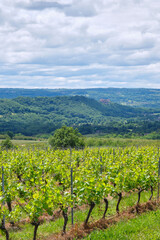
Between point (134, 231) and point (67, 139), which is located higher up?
point (134, 231)

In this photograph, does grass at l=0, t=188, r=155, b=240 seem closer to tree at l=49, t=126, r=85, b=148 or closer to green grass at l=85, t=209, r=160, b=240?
green grass at l=85, t=209, r=160, b=240

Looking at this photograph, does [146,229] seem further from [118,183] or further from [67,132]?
[67,132]

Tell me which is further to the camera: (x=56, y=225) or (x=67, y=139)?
(x=67, y=139)

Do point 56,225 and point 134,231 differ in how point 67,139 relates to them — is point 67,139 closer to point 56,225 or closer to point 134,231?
point 56,225

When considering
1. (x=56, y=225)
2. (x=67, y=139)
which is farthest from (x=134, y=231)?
(x=67, y=139)

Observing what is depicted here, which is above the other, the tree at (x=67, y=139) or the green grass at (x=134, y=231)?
the green grass at (x=134, y=231)

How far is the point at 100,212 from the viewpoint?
11555mm

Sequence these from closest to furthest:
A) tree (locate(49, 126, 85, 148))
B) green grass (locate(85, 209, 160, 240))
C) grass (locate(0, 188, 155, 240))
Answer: green grass (locate(85, 209, 160, 240)) → grass (locate(0, 188, 155, 240)) → tree (locate(49, 126, 85, 148))

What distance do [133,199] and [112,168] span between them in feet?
8.73

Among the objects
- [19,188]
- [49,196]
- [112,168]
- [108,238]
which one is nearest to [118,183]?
[112,168]

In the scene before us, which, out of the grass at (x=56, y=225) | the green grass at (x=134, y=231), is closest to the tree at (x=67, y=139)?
the grass at (x=56, y=225)

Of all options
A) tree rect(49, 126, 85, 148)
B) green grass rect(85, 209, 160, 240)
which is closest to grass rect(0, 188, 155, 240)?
green grass rect(85, 209, 160, 240)

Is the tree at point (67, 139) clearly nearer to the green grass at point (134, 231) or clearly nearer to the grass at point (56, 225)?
the grass at point (56, 225)

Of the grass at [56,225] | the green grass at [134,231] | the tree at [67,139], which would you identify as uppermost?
the green grass at [134,231]
